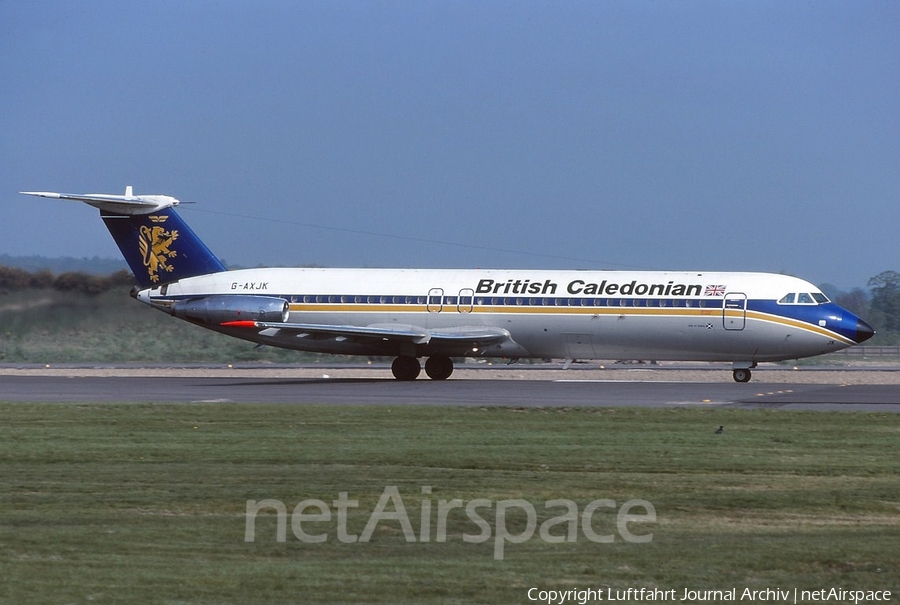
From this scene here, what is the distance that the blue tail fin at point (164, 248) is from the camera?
3841 cm

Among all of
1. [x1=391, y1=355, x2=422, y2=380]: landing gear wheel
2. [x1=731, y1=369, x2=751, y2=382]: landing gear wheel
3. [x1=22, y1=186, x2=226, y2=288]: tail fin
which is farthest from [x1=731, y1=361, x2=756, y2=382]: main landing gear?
[x1=22, y1=186, x2=226, y2=288]: tail fin

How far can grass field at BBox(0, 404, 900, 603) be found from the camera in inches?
357

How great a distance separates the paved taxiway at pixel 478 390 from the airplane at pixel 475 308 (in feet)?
3.33

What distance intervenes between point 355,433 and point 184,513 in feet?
24.4

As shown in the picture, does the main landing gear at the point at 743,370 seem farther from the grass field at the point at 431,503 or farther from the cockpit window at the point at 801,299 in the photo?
the grass field at the point at 431,503

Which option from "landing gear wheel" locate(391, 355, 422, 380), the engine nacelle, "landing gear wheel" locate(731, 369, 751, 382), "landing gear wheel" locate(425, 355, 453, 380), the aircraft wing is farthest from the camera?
"landing gear wheel" locate(425, 355, 453, 380)

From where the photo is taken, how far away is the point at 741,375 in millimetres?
34812

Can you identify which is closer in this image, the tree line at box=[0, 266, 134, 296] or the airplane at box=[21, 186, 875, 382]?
the airplane at box=[21, 186, 875, 382]

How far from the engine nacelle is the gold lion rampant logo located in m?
1.61

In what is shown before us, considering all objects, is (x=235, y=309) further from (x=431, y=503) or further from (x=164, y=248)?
(x=431, y=503)

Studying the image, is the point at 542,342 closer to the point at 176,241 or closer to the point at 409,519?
the point at 176,241

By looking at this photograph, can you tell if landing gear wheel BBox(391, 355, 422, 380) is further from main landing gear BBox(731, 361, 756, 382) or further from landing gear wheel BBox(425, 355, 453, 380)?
main landing gear BBox(731, 361, 756, 382)

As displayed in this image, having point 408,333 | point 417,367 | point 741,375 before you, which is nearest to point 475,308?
point 408,333

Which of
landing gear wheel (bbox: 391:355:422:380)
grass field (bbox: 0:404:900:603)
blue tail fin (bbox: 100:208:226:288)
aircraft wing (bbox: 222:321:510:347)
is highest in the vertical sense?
blue tail fin (bbox: 100:208:226:288)
